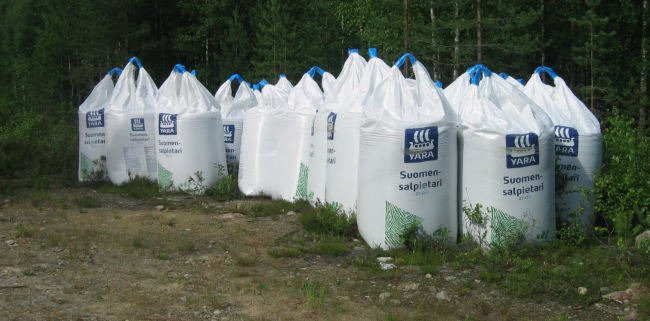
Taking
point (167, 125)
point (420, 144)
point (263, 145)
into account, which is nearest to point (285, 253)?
point (420, 144)

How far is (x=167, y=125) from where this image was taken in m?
7.66

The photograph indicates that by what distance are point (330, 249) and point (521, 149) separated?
5.54 ft

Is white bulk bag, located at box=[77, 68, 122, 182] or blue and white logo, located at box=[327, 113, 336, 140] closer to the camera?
blue and white logo, located at box=[327, 113, 336, 140]

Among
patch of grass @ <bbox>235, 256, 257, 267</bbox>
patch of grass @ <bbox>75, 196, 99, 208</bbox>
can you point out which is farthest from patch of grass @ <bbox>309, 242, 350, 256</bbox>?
patch of grass @ <bbox>75, 196, 99, 208</bbox>

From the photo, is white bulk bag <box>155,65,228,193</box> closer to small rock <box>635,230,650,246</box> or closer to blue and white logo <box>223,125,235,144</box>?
blue and white logo <box>223,125,235,144</box>

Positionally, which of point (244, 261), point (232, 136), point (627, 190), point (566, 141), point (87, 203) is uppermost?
point (232, 136)

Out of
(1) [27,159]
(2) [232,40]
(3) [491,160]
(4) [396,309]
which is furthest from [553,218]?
(2) [232,40]

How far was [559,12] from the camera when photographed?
651 inches

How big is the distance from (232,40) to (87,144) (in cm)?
1184

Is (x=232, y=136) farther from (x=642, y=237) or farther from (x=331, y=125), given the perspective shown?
(x=642, y=237)

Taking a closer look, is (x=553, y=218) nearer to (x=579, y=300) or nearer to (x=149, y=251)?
(x=579, y=300)

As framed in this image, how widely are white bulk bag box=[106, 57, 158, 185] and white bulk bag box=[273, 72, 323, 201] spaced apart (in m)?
2.08

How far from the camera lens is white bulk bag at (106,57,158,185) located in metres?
8.35

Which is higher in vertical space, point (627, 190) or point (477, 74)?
point (477, 74)
